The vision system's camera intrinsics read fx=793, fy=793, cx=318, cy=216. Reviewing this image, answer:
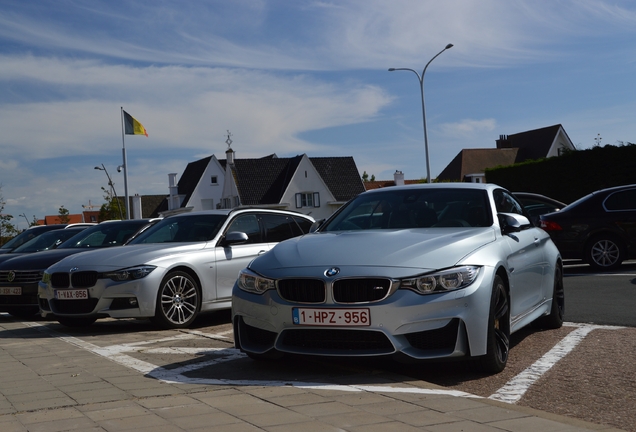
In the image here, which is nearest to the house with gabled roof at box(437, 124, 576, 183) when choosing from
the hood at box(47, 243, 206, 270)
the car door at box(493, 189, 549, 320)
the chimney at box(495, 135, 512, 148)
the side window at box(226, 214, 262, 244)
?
the chimney at box(495, 135, 512, 148)

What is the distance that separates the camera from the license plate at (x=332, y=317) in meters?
5.53

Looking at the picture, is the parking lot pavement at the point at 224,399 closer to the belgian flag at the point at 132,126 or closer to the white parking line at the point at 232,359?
the white parking line at the point at 232,359

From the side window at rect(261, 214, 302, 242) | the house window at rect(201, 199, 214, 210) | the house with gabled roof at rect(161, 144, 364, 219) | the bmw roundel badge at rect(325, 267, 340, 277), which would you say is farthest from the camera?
the house window at rect(201, 199, 214, 210)

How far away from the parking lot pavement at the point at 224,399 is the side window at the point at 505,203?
2302 mm

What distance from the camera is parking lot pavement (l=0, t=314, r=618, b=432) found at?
14.6ft

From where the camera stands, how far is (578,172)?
1149 inches

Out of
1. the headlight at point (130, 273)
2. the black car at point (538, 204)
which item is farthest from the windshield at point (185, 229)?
the black car at point (538, 204)

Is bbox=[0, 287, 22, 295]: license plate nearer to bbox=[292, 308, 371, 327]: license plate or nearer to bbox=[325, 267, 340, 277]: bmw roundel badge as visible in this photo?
bbox=[292, 308, 371, 327]: license plate

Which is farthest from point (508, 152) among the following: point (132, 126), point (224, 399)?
point (224, 399)

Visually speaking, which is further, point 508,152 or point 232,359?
point 508,152

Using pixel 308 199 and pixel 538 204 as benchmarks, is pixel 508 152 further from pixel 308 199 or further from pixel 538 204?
pixel 538 204

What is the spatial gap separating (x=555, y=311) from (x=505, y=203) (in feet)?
4.22

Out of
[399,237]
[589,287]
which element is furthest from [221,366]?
[589,287]

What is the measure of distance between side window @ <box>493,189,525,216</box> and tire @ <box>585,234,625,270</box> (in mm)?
6813
